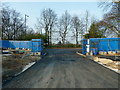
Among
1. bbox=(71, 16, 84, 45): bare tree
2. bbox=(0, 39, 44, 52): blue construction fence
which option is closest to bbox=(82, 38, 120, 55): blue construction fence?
bbox=(0, 39, 44, 52): blue construction fence

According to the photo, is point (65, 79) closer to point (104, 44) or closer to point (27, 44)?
point (104, 44)

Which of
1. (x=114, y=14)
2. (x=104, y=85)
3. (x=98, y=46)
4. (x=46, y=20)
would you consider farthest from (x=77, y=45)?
(x=104, y=85)

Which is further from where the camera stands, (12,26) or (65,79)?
(12,26)

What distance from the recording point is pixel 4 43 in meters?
24.4

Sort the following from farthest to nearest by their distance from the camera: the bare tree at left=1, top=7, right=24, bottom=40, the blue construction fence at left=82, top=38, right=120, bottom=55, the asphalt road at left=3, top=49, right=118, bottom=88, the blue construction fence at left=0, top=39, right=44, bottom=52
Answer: the bare tree at left=1, top=7, right=24, bottom=40
the blue construction fence at left=82, top=38, right=120, bottom=55
the blue construction fence at left=0, top=39, right=44, bottom=52
the asphalt road at left=3, top=49, right=118, bottom=88

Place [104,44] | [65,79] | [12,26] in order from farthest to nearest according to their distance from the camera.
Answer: [12,26]
[104,44]
[65,79]

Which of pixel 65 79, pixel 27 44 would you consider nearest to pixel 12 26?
pixel 27 44

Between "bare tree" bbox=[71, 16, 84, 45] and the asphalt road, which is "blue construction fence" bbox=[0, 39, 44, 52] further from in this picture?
"bare tree" bbox=[71, 16, 84, 45]

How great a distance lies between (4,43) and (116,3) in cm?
2199

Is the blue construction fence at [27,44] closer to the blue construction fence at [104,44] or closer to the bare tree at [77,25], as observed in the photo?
the blue construction fence at [104,44]

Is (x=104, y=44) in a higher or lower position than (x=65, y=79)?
higher

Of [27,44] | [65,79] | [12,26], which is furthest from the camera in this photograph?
[12,26]

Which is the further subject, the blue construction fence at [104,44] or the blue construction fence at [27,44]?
the blue construction fence at [104,44]

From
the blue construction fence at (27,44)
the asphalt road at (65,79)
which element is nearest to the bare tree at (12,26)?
the blue construction fence at (27,44)
